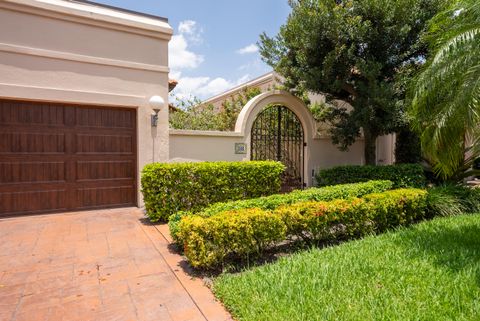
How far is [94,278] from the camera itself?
3910mm

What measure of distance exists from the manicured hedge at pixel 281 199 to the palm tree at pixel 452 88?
162 cm

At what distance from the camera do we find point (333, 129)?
1007cm

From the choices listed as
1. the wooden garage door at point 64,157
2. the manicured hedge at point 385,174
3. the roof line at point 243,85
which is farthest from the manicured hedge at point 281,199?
the roof line at point 243,85

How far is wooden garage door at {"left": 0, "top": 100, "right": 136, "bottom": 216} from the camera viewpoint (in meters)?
6.77

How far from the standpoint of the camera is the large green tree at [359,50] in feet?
26.8

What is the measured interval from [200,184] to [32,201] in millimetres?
3999

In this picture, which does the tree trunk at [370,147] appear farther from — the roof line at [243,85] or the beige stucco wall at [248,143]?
the roof line at [243,85]

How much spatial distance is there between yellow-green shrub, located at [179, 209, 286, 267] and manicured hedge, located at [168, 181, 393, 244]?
448mm

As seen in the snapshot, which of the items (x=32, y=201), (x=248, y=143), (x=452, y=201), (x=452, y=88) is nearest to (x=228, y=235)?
(x=452, y=88)

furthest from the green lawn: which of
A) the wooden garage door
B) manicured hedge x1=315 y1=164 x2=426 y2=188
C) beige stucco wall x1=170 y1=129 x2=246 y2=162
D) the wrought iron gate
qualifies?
the wrought iron gate

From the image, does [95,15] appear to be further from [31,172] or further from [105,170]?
[31,172]

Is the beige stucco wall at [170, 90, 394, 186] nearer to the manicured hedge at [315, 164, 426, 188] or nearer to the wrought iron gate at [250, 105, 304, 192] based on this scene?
the wrought iron gate at [250, 105, 304, 192]

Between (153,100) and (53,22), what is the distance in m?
2.85

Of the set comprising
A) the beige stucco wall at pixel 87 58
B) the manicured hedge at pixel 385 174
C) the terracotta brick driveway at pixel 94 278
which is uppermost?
the beige stucco wall at pixel 87 58
